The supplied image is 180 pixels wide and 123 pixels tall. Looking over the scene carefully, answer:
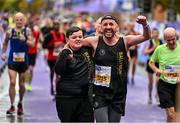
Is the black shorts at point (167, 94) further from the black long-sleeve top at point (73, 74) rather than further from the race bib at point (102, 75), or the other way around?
the black long-sleeve top at point (73, 74)

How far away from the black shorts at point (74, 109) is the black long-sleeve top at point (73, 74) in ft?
→ 0.24

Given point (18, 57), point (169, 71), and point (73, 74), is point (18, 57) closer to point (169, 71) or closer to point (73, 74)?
point (169, 71)

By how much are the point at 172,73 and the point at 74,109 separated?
8.76 ft

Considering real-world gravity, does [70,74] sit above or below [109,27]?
below

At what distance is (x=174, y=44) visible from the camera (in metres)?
9.48

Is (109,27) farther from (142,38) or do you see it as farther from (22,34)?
(22,34)

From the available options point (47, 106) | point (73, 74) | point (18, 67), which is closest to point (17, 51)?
point (18, 67)

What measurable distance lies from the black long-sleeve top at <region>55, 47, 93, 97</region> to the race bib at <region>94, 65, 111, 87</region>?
23 cm

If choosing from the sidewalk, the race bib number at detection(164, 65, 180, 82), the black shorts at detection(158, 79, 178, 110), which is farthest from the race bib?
the sidewalk

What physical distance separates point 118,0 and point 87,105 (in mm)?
30688

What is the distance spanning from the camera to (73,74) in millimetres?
7395

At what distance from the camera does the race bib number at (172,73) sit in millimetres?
9508

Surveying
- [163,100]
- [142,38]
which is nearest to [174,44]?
[163,100]

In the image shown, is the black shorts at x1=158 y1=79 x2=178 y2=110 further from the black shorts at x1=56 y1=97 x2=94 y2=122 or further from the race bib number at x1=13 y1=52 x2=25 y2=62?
the race bib number at x1=13 y1=52 x2=25 y2=62
